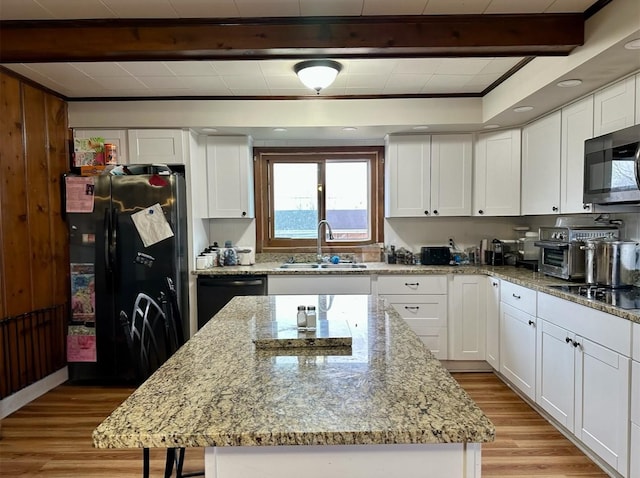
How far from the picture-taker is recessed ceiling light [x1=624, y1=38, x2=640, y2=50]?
1.86 metres

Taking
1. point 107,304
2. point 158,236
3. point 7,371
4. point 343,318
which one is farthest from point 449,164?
point 7,371

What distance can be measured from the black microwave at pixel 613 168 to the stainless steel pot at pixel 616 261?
0.26 m

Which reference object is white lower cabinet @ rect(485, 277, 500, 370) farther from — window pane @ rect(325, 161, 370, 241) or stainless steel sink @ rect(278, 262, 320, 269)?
stainless steel sink @ rect(278, 262, 320, 269)

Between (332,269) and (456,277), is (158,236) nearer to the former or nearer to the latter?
(332,269)

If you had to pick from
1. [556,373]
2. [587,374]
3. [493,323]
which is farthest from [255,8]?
[493,323]

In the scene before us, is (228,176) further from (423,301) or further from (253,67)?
(423,301)

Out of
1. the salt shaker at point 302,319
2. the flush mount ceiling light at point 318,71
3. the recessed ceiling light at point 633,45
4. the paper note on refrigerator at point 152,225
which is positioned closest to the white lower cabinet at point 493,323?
the recessed ceiling light at point 633,45

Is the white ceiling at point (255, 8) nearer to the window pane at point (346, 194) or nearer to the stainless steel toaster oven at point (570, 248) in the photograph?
the stainless steel toaster oven at point (570, 248)

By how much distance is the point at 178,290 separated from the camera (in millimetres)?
3303

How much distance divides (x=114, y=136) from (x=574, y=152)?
3.69 meters

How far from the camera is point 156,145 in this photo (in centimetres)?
349

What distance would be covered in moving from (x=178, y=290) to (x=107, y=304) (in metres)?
0.58

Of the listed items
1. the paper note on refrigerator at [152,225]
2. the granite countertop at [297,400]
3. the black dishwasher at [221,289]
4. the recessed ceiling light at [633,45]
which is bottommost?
the black dishwasher at [221,289]

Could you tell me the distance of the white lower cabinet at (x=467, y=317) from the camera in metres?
3.47
